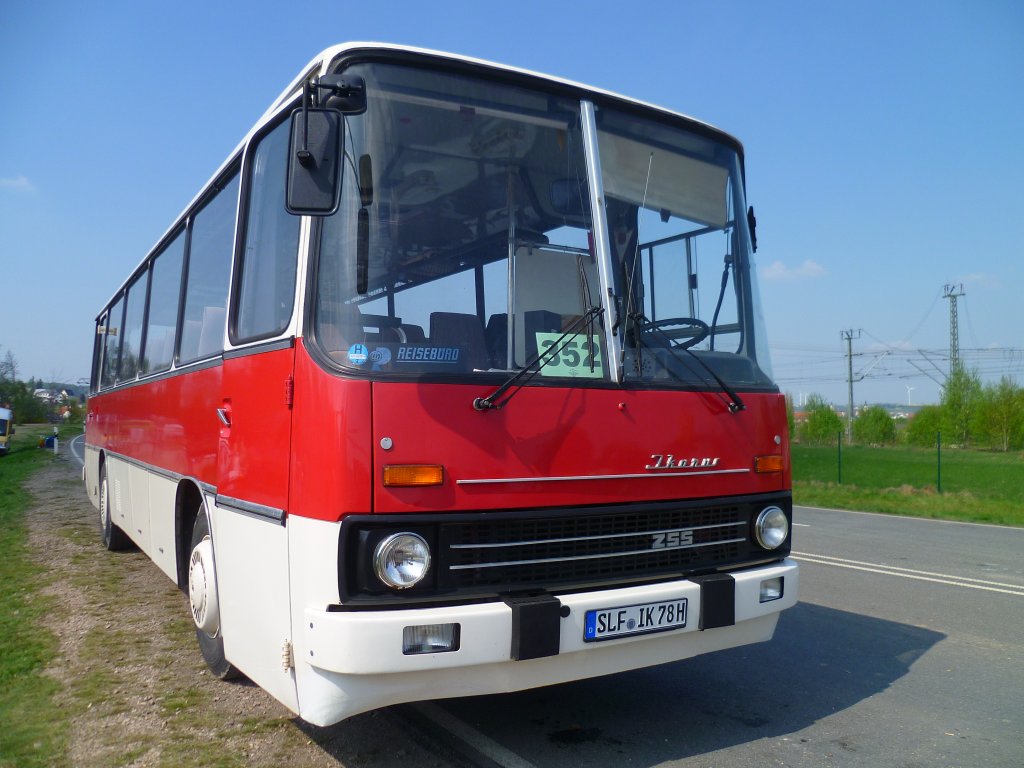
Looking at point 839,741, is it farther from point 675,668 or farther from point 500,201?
point 500,201

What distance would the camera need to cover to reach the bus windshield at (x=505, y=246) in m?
3.72

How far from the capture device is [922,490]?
24.9 m

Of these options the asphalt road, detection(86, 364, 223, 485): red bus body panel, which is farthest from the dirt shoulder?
detection(86, 364, 223, 485): red bus body panel

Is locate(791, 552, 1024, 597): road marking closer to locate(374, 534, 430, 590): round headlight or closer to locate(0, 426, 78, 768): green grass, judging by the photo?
locate(374, 534, 430, 590): round headlight

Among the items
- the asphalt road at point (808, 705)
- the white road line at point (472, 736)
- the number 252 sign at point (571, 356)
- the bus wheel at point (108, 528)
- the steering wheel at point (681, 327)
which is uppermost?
the steering wheel at point (681, 327)

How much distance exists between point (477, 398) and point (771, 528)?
1.95 metres

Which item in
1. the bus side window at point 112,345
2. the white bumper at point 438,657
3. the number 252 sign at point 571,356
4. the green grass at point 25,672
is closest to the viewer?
the white bumper at point 438,657

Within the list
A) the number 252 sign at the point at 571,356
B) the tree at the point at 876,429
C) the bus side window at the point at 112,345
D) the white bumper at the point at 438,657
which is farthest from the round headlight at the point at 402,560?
the tree at the point at 876,429

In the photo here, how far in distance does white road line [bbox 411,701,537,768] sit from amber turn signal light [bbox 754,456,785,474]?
6.14 ft

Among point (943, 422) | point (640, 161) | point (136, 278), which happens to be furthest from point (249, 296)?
point (943, 422)

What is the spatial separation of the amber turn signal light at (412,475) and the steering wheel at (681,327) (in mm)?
1344

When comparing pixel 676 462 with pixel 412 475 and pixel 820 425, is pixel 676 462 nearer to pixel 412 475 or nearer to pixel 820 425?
pixel 412 475

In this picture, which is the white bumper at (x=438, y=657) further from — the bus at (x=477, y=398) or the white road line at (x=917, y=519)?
the white road line at (x=917, y=519)

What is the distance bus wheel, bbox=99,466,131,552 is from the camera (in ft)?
31.8
